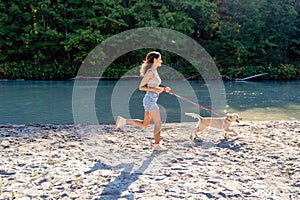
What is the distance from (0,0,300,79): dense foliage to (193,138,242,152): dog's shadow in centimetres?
1902

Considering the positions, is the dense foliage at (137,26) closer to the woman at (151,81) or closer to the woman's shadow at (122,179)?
the woman at (151,81)

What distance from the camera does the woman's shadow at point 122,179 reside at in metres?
3.77

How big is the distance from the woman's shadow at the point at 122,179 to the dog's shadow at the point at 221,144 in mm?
1078

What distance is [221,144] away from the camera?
6086 mm

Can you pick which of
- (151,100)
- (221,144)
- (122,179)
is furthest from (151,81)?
(221,144)

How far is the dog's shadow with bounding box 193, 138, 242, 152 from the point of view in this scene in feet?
19.2

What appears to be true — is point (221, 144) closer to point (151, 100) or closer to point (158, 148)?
point (158, 148)

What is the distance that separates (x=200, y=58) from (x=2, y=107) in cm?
1733

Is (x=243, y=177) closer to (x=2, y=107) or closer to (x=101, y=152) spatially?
(x=101, y=152)

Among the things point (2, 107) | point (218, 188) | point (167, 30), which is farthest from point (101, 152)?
point (167, 30)

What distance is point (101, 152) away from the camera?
5555 millimetres

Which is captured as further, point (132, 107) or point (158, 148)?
point (132, 107)

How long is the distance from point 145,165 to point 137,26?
21785mm

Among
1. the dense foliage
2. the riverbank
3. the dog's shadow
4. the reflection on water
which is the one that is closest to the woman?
the riverbank
